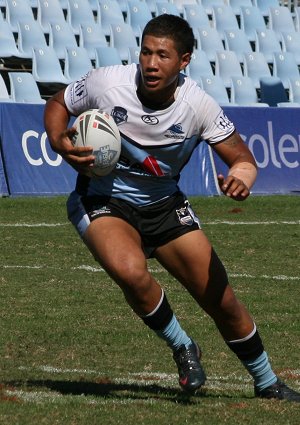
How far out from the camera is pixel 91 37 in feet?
75.8

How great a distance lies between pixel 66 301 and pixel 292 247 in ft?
14.2

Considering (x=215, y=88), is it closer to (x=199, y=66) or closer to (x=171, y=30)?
(x=199, y=66)

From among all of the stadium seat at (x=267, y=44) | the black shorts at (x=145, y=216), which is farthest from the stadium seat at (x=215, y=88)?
the black shorts at (x=145, y=216)

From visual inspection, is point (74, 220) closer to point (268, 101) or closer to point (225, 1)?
point (268, 101)

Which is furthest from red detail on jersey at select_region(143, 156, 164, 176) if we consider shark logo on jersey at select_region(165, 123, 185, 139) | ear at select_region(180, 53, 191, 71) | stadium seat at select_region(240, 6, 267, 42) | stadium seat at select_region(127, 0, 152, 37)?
stadium seat at select_region(240, 6, 267, 42)

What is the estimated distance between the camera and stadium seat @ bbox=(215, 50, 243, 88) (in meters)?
23.8

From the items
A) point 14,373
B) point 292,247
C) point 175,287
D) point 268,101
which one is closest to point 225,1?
point 268,101

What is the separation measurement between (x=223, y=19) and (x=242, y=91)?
273cm

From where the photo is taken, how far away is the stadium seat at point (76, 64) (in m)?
21.8

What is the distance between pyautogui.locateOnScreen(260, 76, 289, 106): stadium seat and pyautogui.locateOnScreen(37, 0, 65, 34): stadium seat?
4391 mm

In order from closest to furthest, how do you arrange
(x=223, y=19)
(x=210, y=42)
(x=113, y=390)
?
(x=113, y=390) → (x=210, y=42) → (x=223, y=19)

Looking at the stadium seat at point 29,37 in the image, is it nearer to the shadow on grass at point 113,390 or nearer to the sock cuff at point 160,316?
the shadow on grass at point 113,390

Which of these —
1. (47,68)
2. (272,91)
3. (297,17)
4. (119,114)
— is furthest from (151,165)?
(297,17)

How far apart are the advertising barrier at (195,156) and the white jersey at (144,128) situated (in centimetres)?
1075
